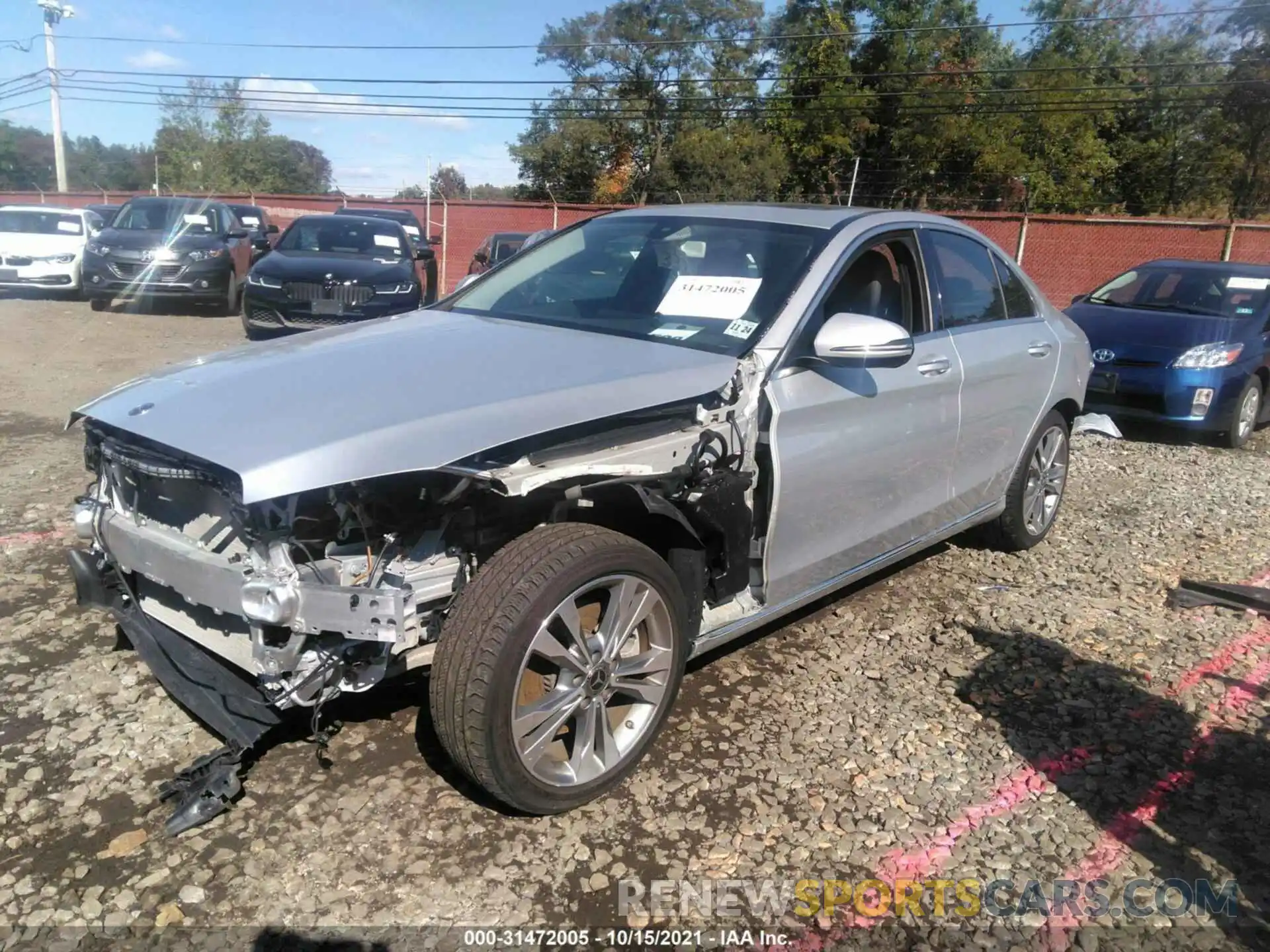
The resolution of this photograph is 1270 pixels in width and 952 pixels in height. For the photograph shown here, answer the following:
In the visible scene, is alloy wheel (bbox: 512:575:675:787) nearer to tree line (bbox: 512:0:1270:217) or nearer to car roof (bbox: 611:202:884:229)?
car roof (bbox: 611:202:884:229)

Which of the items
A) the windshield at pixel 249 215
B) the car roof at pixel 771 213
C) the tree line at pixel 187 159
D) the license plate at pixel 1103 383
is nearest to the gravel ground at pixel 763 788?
the car roof at pixel 771 213

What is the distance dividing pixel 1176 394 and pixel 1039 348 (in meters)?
4.12

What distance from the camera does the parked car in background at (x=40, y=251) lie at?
14391 millimetres

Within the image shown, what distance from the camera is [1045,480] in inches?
203

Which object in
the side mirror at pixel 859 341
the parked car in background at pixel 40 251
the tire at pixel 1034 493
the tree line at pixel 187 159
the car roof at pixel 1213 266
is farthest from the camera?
the tree line at pixel 187 159

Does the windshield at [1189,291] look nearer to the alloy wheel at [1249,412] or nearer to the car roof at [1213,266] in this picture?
the car roof at [1213,266]

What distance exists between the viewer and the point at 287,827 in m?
2.66

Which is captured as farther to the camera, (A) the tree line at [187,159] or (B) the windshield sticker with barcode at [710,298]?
(A) the tree line at [187,159]

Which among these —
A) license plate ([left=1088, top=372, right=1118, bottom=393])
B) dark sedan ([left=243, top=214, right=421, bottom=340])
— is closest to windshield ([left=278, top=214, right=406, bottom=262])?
dark sedan ([left=243, top=214, right=421, bottom=340])

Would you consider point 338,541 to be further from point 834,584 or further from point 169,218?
point 169,218

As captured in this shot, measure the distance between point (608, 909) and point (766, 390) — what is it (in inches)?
64.7

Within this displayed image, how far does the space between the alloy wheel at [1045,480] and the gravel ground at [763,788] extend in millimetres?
589

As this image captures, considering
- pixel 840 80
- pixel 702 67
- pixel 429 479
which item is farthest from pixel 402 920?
pixel 702 67

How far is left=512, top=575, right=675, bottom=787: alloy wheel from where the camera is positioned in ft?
8.55
